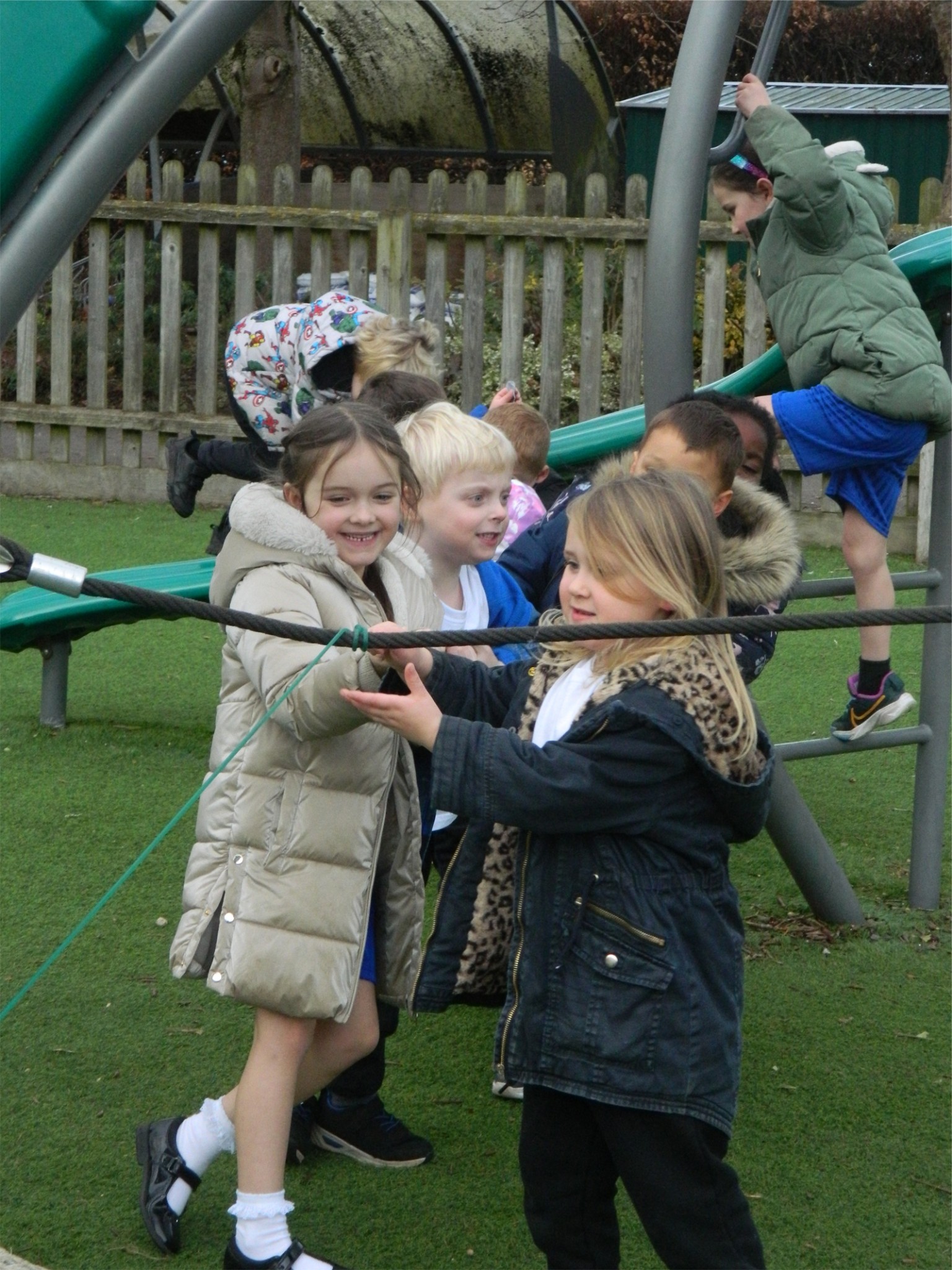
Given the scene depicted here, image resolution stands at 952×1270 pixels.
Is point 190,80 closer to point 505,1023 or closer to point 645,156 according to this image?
point 505,1023

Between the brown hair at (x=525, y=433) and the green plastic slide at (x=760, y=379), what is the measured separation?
538 millimetres

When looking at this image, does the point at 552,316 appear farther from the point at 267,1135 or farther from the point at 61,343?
the point at 267,1135

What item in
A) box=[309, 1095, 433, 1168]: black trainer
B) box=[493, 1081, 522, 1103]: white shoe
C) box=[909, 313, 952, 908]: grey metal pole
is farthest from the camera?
box=[909, 313, 952, 908]: grey metal pole

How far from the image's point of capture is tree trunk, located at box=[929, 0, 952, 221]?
300 inches

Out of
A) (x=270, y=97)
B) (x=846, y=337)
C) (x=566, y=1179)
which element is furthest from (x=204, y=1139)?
(x=270, y=97)

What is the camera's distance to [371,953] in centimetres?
235

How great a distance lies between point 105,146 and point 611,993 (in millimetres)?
1207

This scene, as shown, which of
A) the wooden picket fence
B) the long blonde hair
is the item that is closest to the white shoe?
the long blonde hair

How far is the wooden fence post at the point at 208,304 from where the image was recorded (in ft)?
26.1

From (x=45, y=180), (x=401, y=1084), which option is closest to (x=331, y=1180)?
(x=401, y=1084)

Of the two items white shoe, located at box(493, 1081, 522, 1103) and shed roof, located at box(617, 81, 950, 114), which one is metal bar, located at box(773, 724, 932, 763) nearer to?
white shoe, located at box(493, 1081, 522, 1103)

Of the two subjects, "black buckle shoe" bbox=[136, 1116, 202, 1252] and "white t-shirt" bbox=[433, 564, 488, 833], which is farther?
"white t-shirt" bbox=[433, 564, 488, 833]

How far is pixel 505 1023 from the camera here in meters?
1.92

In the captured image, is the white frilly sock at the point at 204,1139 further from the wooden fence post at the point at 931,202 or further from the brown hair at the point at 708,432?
the wooden fence post at the point at 931,202
